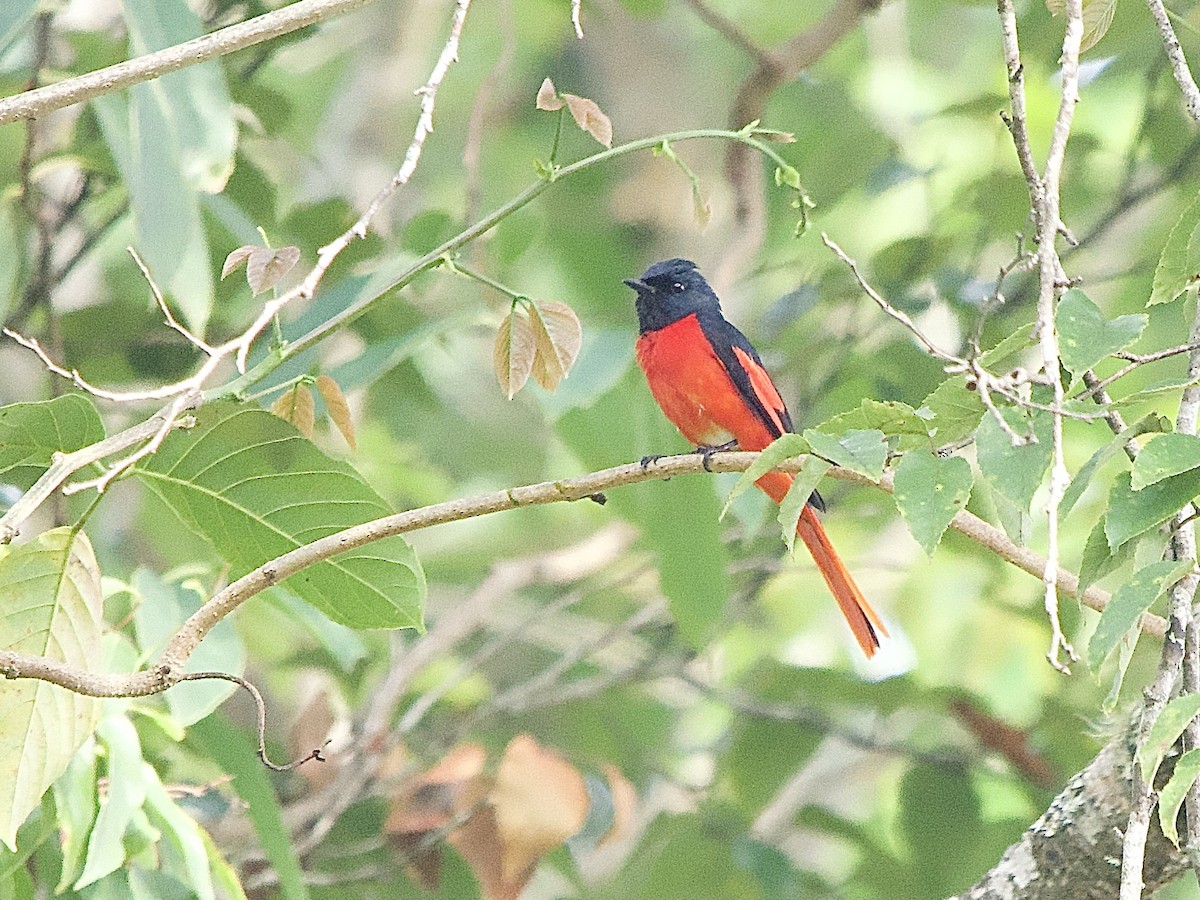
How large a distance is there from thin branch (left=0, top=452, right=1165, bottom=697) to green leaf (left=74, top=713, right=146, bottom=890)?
467 mm

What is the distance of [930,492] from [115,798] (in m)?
1.51

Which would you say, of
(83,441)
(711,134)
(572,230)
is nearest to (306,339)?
(83,441)

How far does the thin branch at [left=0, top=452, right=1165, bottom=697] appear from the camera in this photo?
80.7 inches

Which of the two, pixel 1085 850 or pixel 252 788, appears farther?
pixel 252 788

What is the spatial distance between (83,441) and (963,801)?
9.74 ft

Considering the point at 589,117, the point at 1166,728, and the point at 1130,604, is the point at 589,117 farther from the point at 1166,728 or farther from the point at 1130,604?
the point at 1166,728

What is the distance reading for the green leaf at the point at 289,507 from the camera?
245cm

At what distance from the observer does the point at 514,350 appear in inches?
92.9

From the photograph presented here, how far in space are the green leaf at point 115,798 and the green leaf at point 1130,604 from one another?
1581mm

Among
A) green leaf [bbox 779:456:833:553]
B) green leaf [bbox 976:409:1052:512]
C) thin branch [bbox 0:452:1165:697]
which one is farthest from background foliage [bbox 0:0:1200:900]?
thin branch [bbox 0:452:1165:697]

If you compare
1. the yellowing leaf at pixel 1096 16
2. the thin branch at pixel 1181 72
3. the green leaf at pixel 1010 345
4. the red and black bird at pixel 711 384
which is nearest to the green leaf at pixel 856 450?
the green leaf at pixel 1010 345

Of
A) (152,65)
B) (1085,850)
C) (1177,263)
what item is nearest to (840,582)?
(1085,850)

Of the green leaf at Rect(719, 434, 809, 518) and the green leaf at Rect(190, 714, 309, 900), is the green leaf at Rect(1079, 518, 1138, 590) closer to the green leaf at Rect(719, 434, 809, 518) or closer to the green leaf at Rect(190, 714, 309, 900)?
the green leaf at Rect(719, 434, 809, 518)

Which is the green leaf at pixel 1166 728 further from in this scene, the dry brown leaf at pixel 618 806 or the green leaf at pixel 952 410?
the dry brown leaf at pixel 618 806
